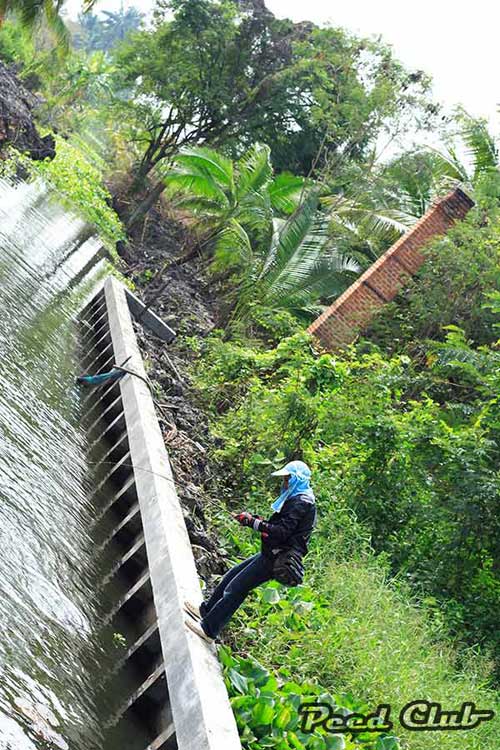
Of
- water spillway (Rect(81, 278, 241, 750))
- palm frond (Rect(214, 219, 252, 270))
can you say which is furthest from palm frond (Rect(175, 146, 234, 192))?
water spillway (Rect(81, 278, 241, 750))

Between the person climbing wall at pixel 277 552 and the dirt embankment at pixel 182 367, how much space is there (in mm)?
2264

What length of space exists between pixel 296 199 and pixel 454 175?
4.77m

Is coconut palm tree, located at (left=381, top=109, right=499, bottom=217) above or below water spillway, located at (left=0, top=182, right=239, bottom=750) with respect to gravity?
above

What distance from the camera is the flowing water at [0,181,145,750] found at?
684 centimetres

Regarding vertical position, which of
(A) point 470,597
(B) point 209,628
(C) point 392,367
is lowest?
(B) point 209,628

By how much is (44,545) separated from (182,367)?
1164 cm

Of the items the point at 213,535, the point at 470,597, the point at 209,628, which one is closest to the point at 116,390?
the point at 213,535

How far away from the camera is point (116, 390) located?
50.8 feet

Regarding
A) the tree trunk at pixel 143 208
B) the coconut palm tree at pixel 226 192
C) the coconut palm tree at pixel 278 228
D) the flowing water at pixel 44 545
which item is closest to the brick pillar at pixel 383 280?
the coconut palm tree at pixel 278 228

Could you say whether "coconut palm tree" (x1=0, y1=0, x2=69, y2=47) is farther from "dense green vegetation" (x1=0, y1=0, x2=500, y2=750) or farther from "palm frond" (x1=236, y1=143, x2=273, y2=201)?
"palm frond" (x1=236, y1=143, x2=273, y2=201)

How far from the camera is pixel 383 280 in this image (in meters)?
22.7

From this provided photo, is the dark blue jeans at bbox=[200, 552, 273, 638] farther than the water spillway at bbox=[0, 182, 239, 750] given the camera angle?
Yes

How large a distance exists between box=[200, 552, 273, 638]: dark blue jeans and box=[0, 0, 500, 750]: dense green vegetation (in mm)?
452

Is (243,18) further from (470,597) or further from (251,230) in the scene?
(470,597)
